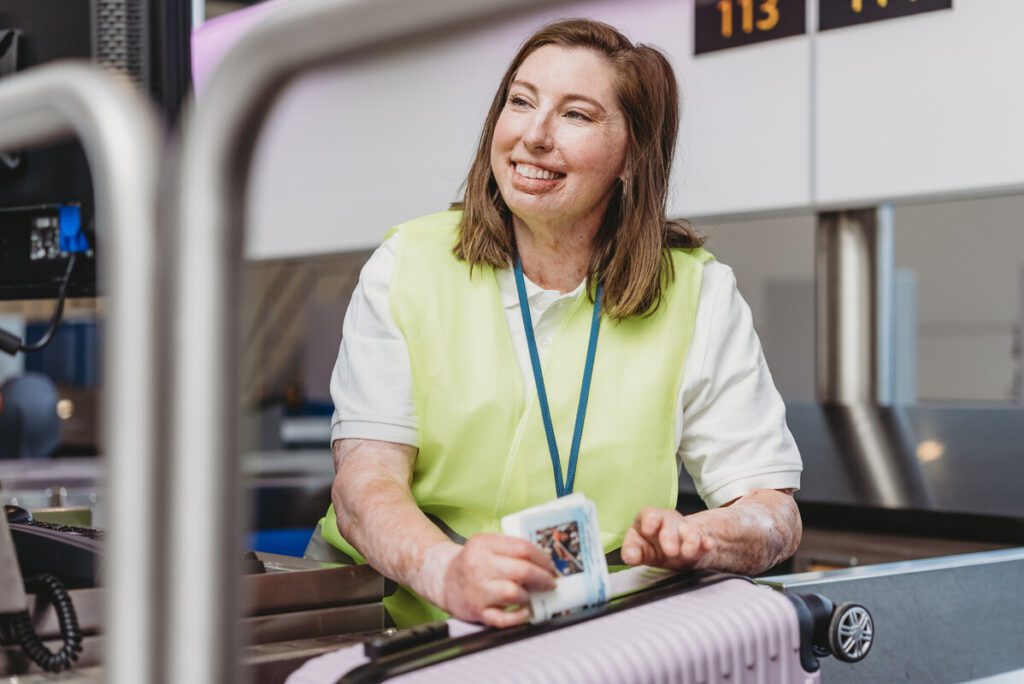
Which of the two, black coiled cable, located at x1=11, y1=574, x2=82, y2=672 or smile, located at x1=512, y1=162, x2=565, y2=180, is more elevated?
smile, located at x1=512, y1=162, x2=565, y2=180

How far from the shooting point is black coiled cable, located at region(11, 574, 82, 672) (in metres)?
0.89

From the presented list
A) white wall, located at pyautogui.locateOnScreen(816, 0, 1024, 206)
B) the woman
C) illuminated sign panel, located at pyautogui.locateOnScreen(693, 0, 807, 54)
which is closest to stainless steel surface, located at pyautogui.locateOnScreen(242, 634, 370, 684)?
the woman

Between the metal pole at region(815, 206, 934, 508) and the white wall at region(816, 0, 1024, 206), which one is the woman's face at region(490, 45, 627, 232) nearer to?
the white wall at region(816, 0, 1024, 206)

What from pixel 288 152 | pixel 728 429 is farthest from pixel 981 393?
A: pixel 728 429

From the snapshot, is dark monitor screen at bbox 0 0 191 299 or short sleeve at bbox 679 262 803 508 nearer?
dark monitor screen at bbox 0 0 191 299

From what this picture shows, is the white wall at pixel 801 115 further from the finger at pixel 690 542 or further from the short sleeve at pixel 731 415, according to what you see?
the finger at pixel 690 542

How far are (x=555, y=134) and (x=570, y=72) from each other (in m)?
0.07

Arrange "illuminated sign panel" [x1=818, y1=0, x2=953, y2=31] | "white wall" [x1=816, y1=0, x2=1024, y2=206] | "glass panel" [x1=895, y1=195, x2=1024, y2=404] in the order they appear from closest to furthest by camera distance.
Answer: "white wall" [x1=816, y1=0, x2=1024, y2=206], "illuminated sign panel" [x1=818, y1=0, x2=953, y2=31], "glass panel" [x1=895, y1=195, x2=1024, y2=404]

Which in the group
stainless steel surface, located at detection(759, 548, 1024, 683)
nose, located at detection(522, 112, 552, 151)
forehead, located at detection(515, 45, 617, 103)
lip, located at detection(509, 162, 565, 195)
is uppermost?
forehead, located at detection(515, 45, 617, 103)

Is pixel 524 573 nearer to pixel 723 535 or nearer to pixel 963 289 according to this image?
pixel 723 535

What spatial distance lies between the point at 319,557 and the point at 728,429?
0.52 m

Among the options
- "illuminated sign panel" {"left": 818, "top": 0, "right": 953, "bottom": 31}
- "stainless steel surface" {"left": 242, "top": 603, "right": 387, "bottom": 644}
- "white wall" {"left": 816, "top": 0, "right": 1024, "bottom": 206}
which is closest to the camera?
"stainless steel surface" {"left": 242, "top": 603, "right": 387, "bottom": 644}

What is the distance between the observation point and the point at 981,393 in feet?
31.0

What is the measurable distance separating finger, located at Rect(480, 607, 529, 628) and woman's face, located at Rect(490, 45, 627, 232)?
0.56 meters
